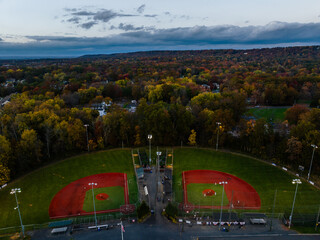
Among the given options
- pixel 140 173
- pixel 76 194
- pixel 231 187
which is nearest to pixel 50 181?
pixel 76 194

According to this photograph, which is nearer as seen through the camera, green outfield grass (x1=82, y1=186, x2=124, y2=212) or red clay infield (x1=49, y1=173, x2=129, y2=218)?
red clay infield (x1=49, y1=173, x2=129, y2=218)

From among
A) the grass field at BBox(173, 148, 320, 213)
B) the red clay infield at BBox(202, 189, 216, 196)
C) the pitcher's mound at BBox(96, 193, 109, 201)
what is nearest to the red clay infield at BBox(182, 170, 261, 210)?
the grass field at BBox(173, 148, 320, 213)

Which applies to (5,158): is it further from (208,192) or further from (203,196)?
(208,192)

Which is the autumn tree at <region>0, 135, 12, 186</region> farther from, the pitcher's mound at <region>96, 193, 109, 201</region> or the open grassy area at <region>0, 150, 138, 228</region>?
the pitcher's mound at <region>96, 193, 109, 201</region>

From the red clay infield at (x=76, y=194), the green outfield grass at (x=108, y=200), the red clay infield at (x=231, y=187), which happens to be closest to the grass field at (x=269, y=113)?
the red clay infield at (x=231, y=187)

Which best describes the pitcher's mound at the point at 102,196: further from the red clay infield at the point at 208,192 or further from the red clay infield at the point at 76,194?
the red clay infield at the point at 208,192

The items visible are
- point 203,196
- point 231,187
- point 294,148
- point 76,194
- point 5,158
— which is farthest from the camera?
point 294,148
